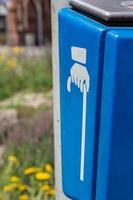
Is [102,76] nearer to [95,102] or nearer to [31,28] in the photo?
[95,102]

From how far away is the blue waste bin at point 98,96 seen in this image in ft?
5.60

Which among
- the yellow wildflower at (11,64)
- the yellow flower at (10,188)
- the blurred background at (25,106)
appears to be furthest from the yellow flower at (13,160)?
the yellow wildflower at (11,64)

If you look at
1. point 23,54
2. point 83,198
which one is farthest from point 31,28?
point 83,198

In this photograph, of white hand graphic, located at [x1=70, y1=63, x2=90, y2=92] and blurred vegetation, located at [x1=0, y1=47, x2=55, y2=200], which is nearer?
white hand graphic, located at [x1=70, y1=63, x2=90, y2=92]

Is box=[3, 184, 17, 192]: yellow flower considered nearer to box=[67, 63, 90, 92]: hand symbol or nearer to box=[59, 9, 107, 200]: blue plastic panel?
box=[59, 9, 107, 200]: blue plastic panel

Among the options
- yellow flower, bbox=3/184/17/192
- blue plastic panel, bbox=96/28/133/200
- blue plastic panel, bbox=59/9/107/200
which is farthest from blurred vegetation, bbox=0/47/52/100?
blue plastic panel, bbox=96/28/133/200

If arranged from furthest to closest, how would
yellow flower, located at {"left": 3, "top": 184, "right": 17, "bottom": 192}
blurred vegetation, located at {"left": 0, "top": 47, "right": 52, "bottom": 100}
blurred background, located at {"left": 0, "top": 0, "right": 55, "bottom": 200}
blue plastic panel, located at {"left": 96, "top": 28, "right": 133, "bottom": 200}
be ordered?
blurred vegetation, located at {"left": 0, "top": 47, "right": 52, "bottom": 100}, blurred background, located at {"left": 0, "top": 0, "right": 55, "bottom": 200}, yellow flower, located at {"left": 3, "top": 184, "right": 17, "bottom": 192}, blue plastic panel, located at {"left": 96, "top": 28, "right": 133, "bottom": 200}

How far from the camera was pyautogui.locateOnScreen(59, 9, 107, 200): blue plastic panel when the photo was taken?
1779 mm

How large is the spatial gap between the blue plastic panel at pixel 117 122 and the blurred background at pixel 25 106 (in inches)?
49.8

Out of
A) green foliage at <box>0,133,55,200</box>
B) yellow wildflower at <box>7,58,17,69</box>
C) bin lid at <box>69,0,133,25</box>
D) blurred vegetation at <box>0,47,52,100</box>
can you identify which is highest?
bin lid at <box>69,0,133,25</box>

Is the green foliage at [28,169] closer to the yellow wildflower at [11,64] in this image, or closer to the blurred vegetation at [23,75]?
the blurred vegetation at [23,75]

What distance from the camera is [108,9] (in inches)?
69.2

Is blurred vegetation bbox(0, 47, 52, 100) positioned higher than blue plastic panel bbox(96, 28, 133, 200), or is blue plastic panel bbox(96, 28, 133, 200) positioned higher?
blue plastic panel bbox(96, 28, 133, 200)

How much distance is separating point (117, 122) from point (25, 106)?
4.16 metres
